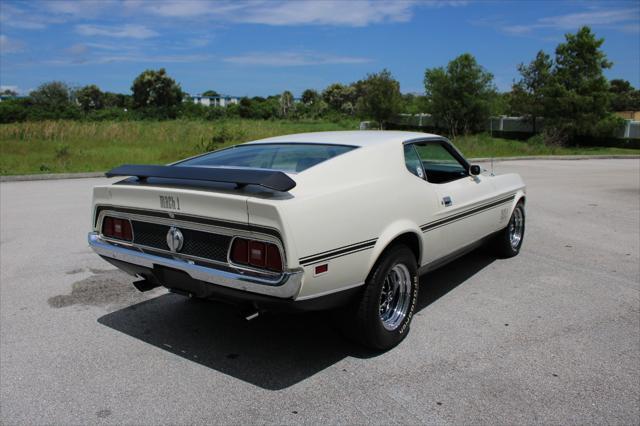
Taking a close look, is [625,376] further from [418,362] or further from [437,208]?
[437,208]

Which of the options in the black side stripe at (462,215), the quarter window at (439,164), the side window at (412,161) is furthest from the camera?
the quarter window at (439,164)

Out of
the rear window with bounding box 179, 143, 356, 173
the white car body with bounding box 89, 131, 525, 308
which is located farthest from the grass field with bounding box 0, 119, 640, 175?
the white car body with bounding box 89, 131, 525, 308

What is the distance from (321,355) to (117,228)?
5.66 ft

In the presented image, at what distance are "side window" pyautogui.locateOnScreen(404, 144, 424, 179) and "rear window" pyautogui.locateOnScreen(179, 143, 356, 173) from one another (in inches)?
21.4

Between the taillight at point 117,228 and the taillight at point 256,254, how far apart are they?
1038 mm

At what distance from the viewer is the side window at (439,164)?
4.77 metres

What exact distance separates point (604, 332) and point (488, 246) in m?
2.17

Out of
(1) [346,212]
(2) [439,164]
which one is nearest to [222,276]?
(1) [346,212]

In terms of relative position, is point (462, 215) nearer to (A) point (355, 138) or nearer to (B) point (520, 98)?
(A) point (355, 138)

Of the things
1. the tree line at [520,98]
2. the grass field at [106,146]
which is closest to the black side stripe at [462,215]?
the grass field at [106,146]

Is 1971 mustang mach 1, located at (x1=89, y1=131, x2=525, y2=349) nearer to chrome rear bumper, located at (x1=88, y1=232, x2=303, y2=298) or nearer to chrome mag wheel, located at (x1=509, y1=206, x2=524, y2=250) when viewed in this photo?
chrome rear bumper, located at (x1=88, y1=232, x2=303, y2=298)

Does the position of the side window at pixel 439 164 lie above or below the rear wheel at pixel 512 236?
above

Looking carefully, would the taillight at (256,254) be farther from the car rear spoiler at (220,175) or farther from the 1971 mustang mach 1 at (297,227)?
the car rear spoiler at (220,175)

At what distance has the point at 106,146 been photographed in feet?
71.1
